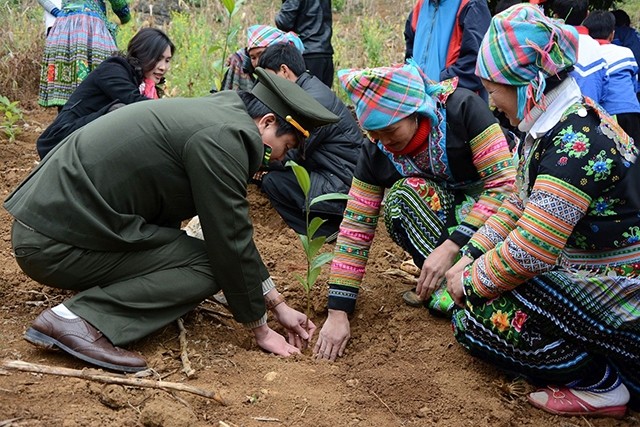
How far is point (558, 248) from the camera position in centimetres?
237

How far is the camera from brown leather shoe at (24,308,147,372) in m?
2.63

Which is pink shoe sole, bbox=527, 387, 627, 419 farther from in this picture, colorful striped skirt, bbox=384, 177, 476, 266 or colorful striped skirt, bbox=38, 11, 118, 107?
colorful striped skirt, bbox=38, 11, 118, 107

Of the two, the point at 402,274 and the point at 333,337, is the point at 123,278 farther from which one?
the point at 402,274

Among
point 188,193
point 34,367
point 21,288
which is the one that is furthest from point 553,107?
point 21,288

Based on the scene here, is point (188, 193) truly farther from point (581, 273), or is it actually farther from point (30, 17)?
point (30, 17)

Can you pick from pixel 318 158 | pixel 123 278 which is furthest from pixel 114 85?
pixel 123 278

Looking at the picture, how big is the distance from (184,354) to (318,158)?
2062 mm

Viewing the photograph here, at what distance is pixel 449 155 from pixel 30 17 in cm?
763

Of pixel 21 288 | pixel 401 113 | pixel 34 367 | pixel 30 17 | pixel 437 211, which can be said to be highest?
pixel 401 113

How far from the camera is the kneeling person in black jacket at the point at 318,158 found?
452cm

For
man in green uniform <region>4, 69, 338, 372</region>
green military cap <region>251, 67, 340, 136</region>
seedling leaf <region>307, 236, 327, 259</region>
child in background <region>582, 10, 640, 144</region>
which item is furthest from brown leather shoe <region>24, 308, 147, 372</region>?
child in background <region>582, 10, 640, 144</region>

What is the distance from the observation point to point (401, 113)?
2863 millimetres

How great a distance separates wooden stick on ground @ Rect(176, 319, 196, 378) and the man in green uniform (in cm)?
10

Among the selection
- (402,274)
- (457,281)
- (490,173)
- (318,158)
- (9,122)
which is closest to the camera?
(457,281)
